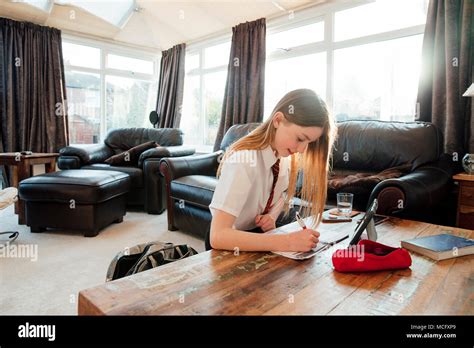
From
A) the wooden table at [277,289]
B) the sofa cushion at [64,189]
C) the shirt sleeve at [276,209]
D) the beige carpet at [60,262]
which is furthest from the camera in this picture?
the sofa cushion at [64,189]

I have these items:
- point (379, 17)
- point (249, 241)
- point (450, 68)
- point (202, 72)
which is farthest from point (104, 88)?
point (249, 241)

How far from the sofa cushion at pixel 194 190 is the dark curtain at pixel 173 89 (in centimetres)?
272

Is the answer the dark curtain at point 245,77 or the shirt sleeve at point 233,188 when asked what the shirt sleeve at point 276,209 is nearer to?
the shirt sleeve at point 233,188

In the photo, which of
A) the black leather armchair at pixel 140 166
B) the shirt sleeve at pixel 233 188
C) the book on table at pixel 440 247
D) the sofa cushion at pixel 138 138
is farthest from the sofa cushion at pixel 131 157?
the book on table at pixel 440 247

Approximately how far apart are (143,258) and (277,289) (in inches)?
20.5

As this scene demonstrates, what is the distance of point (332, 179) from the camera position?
246cm

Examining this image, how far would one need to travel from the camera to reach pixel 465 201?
2111 mm

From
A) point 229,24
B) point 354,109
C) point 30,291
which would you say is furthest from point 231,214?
point 229,24

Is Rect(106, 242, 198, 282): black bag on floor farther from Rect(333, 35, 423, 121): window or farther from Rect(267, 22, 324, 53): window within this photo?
Rect(267, 22, 324, 53): window

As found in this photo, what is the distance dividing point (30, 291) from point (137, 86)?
464 cm

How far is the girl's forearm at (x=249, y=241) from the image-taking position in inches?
35.6
